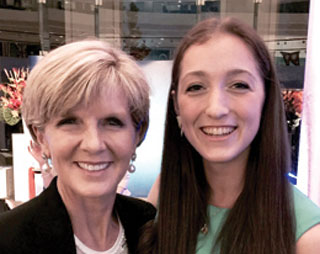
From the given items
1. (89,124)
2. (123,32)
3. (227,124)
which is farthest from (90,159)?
(123,32)

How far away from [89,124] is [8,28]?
3.83 metres

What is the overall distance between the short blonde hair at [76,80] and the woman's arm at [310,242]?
636 mm

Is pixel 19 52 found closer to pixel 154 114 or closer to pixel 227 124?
pixel 154 114

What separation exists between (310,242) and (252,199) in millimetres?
216

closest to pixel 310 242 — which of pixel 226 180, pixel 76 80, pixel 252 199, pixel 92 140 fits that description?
pixel 252 199

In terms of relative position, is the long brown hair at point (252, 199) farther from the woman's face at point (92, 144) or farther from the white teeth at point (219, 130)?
the woman's face at point (92, 144)

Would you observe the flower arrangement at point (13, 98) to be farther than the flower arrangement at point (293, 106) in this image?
No

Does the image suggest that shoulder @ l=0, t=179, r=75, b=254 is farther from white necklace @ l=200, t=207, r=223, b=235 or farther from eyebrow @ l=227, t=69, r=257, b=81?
eyebrow @ l=227, t=69, r=257, b=81

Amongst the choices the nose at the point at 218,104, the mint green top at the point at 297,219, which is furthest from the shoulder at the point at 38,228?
the nose at the point at 218,104

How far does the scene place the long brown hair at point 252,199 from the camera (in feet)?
3.55

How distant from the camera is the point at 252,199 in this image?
115 cm

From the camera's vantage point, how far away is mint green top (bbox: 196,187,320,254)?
1.03 m

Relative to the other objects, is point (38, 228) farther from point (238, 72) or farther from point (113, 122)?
point (238, 72)

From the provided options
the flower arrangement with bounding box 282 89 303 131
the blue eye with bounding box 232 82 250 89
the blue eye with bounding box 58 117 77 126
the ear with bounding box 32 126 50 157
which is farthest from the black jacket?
the flower arrangement with bounding box 282 89 303 131
